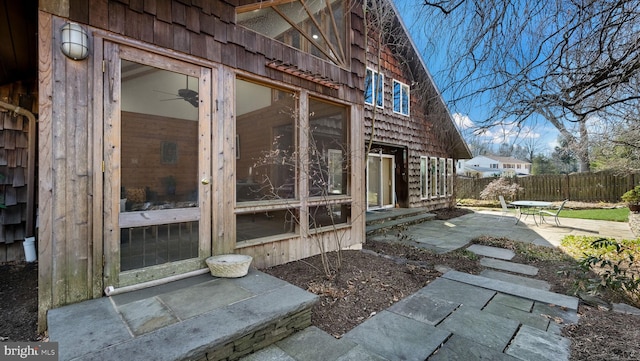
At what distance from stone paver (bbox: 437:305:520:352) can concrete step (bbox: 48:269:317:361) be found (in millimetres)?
1222

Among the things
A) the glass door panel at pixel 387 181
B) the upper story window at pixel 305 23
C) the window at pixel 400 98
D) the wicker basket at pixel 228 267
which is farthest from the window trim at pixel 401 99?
the wicker basket at pixel 228 267

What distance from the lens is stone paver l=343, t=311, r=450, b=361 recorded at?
206cm

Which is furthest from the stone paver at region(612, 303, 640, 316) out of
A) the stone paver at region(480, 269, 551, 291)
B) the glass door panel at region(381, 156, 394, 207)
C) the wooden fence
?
the wooden fence

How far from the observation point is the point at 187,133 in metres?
2.98

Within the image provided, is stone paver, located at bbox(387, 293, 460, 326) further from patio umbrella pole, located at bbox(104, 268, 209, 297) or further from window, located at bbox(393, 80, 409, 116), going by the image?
window, located at bbox(393, 80, 409, 116)

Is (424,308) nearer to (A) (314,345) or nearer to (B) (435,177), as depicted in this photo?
(A) (314,345)

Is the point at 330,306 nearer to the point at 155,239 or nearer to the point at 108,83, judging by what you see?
the point at 155,239

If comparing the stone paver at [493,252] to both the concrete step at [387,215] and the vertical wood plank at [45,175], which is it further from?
the vertical wood plank at [45,175]

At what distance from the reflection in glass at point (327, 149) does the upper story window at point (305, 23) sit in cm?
82

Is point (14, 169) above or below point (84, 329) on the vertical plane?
above

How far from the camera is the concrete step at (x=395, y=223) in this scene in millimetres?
6615

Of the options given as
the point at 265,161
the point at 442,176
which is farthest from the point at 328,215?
the point at 442,176

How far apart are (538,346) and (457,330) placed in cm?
55

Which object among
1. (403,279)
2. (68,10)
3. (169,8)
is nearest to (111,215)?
(68,10)
